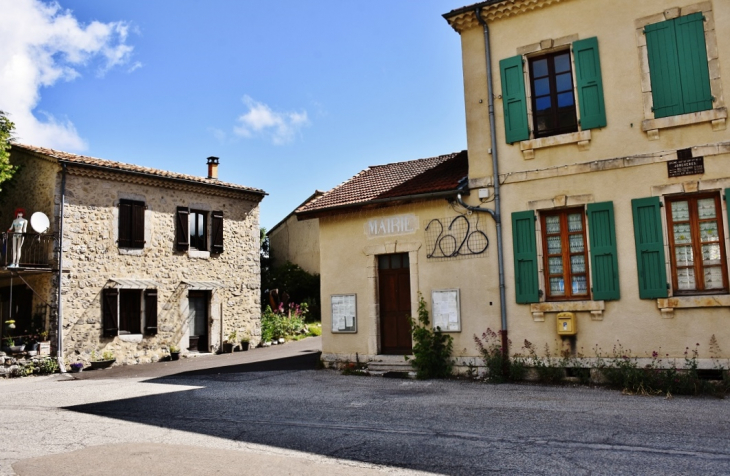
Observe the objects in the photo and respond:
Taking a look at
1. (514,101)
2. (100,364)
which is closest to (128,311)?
(100,364)

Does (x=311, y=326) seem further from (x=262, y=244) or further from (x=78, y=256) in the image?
(x=78, y=256)

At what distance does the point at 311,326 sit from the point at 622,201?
50.5ft

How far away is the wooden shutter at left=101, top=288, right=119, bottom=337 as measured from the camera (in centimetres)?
1603

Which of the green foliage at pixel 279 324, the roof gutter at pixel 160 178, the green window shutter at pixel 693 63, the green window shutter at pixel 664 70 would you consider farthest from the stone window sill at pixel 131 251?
the green window shutter at pixel 693 63

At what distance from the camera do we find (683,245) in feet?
29.2

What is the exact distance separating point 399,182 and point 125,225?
8.86 metres

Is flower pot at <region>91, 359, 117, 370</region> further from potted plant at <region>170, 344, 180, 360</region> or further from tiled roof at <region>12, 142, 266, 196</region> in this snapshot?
tiled roof at <region>12, 142, 266, 196</region>

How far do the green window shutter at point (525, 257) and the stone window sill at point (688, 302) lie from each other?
1871 millimetres

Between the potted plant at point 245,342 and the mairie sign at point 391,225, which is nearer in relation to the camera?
the mairie sign at point 391,225

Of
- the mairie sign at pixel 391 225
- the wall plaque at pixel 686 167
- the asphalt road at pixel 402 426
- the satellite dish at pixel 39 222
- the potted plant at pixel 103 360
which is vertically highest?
the satellite dish at pixel 39 222

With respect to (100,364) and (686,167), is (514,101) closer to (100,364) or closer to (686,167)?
(686,167)

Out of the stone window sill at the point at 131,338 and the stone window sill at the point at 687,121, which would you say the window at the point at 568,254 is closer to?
the stone window sill at the point at 687,121

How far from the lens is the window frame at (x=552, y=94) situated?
991 cm

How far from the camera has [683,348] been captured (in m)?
8.68
